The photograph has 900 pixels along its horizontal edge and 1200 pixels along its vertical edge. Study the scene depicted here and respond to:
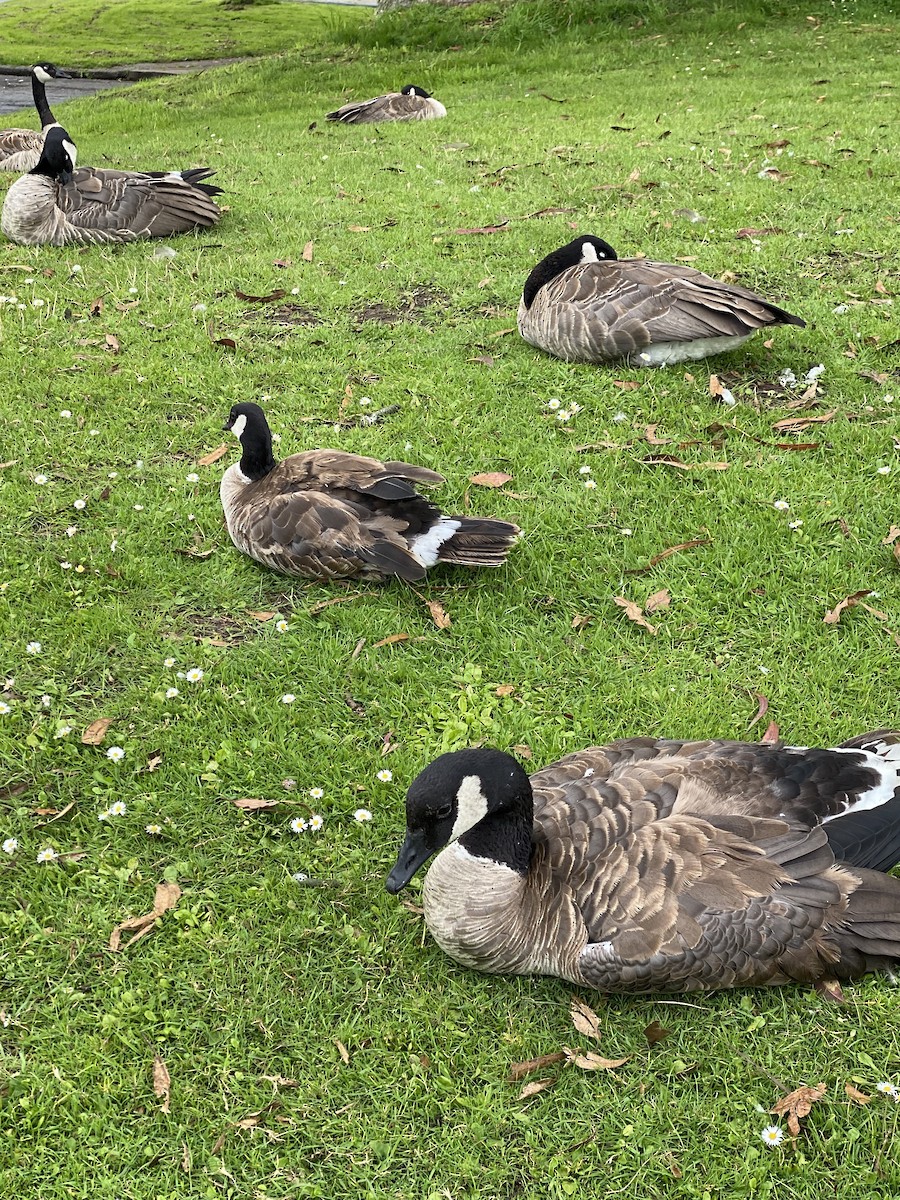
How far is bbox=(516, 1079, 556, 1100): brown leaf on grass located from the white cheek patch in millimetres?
806

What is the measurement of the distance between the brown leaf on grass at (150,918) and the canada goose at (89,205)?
802 cm

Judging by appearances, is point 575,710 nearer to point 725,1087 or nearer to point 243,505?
point 725,1087

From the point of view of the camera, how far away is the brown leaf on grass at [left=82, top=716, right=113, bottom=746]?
4234mm

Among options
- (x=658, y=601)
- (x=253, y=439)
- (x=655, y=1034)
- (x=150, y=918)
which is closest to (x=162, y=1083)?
(x=150, y=918)

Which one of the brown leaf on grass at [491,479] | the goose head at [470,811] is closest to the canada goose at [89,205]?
the brown leaf on grass at [491,479]

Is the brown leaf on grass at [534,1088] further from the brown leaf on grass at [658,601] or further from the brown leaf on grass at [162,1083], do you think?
the brown leaf on grass at [658,601]

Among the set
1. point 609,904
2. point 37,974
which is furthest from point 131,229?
point 609,904

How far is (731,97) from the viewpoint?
13.5m

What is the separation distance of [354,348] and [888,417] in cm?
393

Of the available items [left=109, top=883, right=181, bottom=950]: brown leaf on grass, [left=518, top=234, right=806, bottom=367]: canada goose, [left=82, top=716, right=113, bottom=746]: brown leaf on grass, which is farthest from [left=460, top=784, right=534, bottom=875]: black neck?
[left=518, top=234, right=806, bottom=367]: canada goose

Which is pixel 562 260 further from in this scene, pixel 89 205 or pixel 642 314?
pixel 89 205

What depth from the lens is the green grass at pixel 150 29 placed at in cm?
2578

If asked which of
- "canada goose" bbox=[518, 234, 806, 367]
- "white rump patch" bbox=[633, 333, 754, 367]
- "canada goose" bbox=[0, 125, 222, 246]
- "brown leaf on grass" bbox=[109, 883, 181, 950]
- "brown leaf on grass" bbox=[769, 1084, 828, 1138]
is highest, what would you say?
"canada goose" bbox=[0, 125, 222, 246]

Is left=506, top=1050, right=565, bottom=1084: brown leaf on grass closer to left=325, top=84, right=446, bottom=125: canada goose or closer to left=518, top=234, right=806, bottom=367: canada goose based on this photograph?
left=518, top=234, right=806, bottom=367: canada goose
